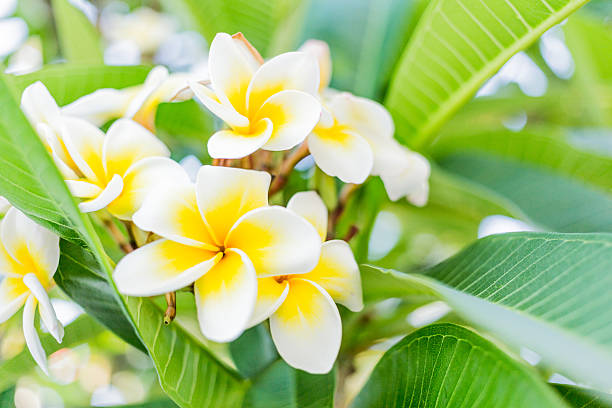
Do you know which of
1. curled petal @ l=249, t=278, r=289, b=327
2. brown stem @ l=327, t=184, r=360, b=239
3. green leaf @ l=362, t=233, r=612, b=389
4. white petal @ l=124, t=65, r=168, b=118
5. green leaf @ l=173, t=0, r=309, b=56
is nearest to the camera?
green leaf @ l=362, t=233, r=612, b=389

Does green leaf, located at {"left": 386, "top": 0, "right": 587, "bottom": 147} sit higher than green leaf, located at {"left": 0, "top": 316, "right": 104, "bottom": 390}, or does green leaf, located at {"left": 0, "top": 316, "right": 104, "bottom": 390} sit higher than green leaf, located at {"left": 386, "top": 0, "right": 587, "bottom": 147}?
green leaf, located at {"left": 386, "top": 0, "right": 587, "bottom": 147}

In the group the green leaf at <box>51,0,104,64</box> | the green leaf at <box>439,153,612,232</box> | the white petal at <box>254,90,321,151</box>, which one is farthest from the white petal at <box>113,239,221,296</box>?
the green leaf at <box>51,0,104,64</box>

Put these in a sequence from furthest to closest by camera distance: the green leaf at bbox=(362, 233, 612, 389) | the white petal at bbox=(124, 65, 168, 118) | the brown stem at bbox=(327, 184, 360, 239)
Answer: the brown stem at bbox=(327, 184, 360, 239)
the white petal at bbox=(124, 65, 168, 118)
the green leaf at bbox=(362, 233, 612, 389)

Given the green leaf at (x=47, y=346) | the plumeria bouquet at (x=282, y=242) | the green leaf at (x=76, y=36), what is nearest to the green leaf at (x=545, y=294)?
the plumeria bouquet at (x=282, y=242)

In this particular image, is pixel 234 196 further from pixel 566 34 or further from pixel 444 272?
pixel 566 34

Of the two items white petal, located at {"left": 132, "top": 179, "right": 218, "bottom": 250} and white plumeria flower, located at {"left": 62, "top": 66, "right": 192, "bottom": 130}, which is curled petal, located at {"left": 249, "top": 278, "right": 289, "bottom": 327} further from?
white plumeria flower, located at {"left": 62, "top": 66, "right": 192, "bottom": 130}

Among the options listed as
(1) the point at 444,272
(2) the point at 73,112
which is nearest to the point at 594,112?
(1) the point at 444,272
